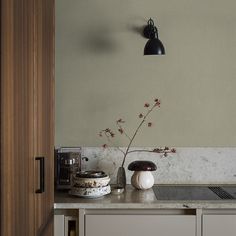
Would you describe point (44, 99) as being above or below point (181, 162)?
above

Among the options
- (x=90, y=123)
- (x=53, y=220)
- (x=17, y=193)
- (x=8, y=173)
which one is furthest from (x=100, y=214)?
(x=8, y=173)

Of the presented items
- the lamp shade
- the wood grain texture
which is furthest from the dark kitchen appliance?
the lamp shade

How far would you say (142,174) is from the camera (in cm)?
268

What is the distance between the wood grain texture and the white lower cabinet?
2.69 feet

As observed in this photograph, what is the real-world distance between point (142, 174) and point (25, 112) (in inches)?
46.5

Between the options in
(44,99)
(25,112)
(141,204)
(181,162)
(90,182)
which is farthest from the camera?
(181,162)

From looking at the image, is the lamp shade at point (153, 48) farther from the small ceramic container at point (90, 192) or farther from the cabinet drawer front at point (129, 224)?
the cabinet drawer front at point (129, 224)

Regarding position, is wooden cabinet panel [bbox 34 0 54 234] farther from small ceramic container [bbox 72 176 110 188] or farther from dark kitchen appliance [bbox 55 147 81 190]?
dark kitchen appliance [bbox 55 147 81 190]

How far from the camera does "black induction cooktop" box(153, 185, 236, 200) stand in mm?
2510

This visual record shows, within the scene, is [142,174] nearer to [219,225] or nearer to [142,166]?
[142,166]

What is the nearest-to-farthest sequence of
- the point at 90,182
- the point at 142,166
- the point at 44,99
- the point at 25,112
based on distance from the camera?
the point at 25,112
the point at 44,99
the point at 90,182
the point at 142,166

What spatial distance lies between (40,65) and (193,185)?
142 cm

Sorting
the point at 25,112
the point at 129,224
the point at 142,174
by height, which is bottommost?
the point at 129,224

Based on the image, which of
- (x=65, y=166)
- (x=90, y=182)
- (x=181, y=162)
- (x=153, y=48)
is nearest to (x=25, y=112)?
(x=90, y=182)
